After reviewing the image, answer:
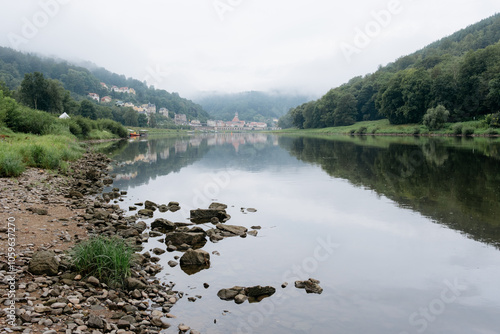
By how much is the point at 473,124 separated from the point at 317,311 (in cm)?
8086

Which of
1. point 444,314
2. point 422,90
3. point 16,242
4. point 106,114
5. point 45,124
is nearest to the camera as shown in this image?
point 444,314

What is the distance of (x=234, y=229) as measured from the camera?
12.5 metres

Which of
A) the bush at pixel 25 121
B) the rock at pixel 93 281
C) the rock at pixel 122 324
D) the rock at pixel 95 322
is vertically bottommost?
the rock at pixel 122 324

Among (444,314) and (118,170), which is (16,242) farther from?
(118,170)

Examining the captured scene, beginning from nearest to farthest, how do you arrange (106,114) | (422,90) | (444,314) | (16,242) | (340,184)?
(444,314)
(16,242)
(340,184)
(422,90)
(106,114)

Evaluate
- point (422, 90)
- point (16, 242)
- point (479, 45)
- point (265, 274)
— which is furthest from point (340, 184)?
point (479, 45)

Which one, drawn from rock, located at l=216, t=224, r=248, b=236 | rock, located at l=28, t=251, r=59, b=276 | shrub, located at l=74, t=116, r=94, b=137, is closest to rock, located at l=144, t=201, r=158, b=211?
rock, located at l=216, t=224, r=248, b=236

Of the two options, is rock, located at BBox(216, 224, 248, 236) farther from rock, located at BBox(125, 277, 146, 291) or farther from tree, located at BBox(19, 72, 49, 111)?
tree, located at BBox(19, 72, 49, 111)

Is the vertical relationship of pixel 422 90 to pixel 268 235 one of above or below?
above

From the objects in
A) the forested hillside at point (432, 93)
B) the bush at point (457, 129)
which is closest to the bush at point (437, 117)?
the bush at point (457, 129)

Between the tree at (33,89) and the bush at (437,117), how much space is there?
9403 centimetres

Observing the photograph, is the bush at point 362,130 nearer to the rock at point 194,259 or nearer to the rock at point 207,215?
the rock at point 207,215

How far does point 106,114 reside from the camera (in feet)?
461

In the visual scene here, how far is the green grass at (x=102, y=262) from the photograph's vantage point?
7.51 m
